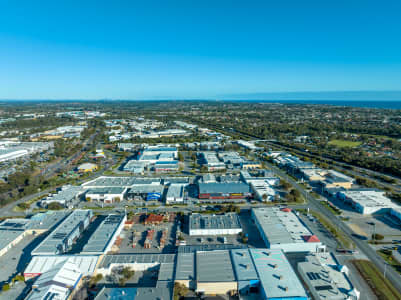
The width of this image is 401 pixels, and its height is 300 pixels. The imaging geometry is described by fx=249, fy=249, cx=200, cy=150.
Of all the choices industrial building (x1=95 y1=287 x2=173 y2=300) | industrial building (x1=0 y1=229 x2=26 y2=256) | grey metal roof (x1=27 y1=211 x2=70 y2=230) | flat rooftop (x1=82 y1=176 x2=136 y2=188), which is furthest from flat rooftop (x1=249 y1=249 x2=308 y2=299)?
flat rooftop (x1=82 y1=176 x2=136 y2=188)

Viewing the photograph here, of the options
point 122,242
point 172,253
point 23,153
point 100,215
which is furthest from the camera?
point 23,153

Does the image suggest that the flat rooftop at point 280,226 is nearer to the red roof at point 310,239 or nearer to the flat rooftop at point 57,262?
the red roof at point 310,239

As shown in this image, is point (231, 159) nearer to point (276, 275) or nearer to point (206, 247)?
point (206, 247)

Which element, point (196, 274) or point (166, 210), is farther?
point (166, 210)

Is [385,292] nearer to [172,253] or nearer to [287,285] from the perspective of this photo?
[287,285]

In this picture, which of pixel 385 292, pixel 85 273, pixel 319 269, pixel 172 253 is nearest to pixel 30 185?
pixel 85 273

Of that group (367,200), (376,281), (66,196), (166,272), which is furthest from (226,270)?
(66,196)
